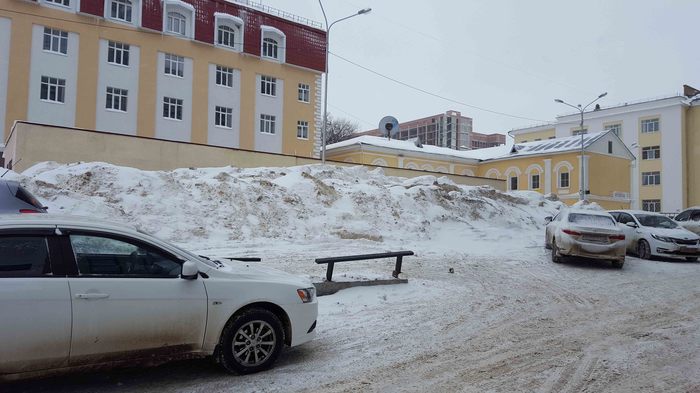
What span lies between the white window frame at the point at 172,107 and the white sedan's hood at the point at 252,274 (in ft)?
116

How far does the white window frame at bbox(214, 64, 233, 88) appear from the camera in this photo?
133 ft

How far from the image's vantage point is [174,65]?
38.5m

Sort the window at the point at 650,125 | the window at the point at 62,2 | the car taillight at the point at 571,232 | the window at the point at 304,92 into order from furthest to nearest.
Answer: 1. the window at the point at 650,125
2. the window at the point at 304,92
3. the window at the point at 62,2
4. the car taillight at the point at 571,232

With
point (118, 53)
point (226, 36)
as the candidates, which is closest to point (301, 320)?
point (118, 53)

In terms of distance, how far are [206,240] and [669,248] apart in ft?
44.3

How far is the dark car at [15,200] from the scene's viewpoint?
7.71 m

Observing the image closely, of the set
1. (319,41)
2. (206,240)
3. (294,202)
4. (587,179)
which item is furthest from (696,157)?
(206,240)

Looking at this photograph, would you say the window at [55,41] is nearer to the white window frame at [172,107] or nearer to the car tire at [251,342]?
the white window frame at [172,107]

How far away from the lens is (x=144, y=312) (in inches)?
175

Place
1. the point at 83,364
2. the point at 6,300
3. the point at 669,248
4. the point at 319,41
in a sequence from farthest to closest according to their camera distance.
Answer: the point at 319,41 < the point at 669,248 < the point at 83,364 < the point at 6,300

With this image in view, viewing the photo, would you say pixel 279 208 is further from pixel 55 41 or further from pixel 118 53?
pixel 55 41

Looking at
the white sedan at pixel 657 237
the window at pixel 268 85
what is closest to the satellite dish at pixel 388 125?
the window at pixel 268 85

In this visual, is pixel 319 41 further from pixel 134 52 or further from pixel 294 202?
pixel 294 202

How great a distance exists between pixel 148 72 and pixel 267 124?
1025cm
